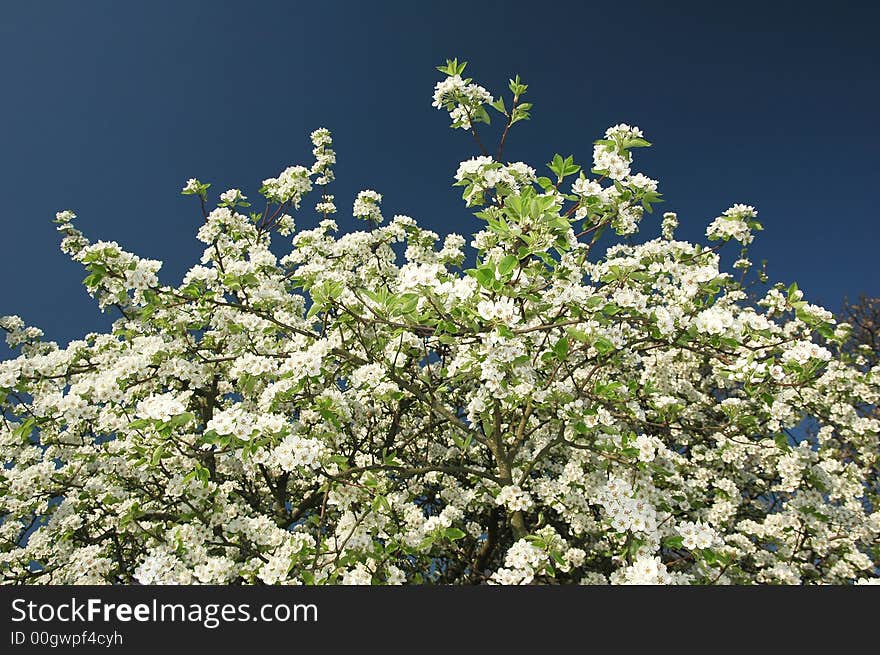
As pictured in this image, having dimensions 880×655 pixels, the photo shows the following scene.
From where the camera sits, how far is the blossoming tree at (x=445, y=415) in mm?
4234

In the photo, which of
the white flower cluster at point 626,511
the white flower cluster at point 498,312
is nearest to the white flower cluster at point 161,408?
A: the white flower cluster at point 498,312

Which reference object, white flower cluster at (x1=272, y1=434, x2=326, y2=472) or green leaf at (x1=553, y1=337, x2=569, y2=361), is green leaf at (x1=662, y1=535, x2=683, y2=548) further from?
white flower cluster at (x1=272, y1=434, x2=326, y2=472)

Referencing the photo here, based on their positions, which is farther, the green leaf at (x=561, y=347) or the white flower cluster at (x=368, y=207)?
the white flower cluster at (x=368, y=207)

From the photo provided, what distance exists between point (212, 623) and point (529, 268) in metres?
3.67

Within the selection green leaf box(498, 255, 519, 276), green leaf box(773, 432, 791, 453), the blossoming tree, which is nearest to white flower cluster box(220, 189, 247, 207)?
the blossoming tree

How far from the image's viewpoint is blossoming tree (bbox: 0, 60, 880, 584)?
4.23 m

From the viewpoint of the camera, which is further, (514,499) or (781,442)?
(781,442)

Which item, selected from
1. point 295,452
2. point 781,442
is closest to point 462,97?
point 295,452

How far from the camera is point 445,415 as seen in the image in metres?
5.53

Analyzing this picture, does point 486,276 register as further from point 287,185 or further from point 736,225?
point 287,185

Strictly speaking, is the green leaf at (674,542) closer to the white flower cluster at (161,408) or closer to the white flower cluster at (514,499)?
the white flower cluster at (514,499)

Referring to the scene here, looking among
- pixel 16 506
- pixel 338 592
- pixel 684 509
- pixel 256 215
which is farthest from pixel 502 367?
pixel 16 506

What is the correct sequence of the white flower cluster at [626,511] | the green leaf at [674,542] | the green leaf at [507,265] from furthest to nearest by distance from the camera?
1. the white flower cluster at [626,511]
2. the green leaf at [674,542]
3. the green leaf at [507,265]

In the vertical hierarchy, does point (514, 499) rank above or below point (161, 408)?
below
